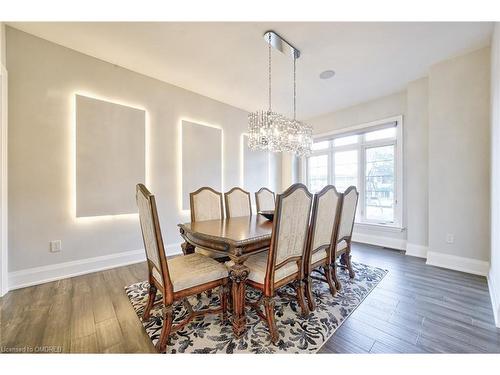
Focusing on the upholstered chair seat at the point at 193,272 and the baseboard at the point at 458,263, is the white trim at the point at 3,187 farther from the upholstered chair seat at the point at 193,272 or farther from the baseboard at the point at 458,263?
the baseboard at the point at 458,263

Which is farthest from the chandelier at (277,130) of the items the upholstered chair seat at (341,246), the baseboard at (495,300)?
the baseboard at (495,300)

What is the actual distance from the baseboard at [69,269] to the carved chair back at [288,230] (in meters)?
2.43

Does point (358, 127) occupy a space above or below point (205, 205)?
above

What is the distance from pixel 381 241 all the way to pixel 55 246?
507cm

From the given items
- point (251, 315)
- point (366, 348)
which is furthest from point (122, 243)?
point (366, 348)

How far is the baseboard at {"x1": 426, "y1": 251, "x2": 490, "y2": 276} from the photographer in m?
2.57

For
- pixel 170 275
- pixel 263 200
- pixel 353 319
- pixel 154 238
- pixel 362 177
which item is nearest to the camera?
pixel 154 238

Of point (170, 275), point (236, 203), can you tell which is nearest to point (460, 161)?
point (236, 203)

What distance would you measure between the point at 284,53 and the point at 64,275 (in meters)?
3.90

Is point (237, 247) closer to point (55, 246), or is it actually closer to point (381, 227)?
point (55, 246)

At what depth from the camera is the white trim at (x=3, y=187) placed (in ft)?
6.82

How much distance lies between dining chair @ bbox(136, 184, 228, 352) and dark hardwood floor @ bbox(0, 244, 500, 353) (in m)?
0.25

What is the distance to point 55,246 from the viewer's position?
249 cm
